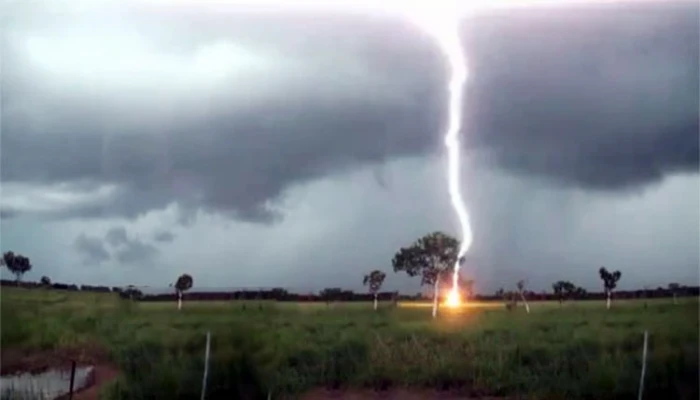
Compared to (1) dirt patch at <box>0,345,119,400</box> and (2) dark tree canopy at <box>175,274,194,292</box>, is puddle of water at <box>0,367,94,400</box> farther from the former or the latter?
(2) dark tree canopy at <box>175,274,194,292</box>

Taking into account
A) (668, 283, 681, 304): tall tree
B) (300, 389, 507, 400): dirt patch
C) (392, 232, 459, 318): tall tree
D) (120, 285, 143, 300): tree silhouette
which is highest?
(392, 232, 459, 318): tall tree

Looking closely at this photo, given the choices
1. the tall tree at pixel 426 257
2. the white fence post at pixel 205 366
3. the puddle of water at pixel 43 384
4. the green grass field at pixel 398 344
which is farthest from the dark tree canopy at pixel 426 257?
the puddle of water at pixel 43 384

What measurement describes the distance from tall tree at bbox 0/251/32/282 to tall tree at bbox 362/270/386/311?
2092 millimetres

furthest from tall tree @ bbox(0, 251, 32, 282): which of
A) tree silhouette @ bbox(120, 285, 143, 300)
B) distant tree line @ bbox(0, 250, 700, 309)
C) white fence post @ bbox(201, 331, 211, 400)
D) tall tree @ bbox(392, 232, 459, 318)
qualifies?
tall tree @ bbox(392, 232, 459, 318)

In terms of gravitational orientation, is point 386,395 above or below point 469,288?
below

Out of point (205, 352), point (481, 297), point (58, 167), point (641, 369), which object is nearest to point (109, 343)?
point (205, 352)

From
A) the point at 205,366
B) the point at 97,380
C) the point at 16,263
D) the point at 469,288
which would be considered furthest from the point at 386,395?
the point at 16,263

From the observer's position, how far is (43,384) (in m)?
8.23

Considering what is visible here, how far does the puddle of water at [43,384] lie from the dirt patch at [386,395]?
1408 mm

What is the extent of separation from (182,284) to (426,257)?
1506 mm

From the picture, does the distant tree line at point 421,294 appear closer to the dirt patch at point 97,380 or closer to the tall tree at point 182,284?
the tall tree at point 182,284

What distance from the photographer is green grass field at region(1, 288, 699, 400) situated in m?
7.85

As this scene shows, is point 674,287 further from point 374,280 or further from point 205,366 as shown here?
point 205,366

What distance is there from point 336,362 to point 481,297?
0.98 metres
